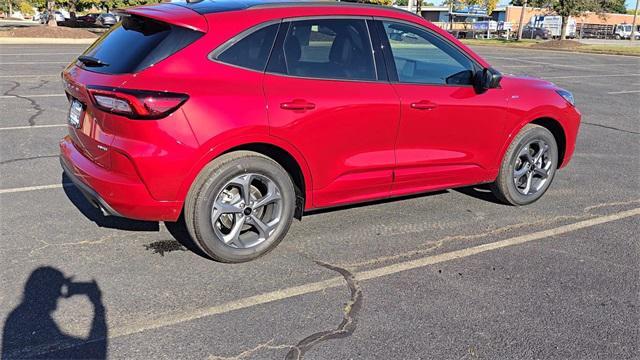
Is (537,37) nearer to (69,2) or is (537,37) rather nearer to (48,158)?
(69,2)

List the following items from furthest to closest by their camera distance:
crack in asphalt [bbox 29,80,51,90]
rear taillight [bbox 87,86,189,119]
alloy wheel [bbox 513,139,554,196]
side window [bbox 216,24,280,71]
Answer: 1. crack in asphalt [bbox 29,80,51,90]
2. alloy wheel [bbox 513,139,554,196]
3. side window [bbox 216,24,280,71]
4. rear taillight [bbox 87,86,189,119]

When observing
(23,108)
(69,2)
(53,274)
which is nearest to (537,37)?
(69,2)

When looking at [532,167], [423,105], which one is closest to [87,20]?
[532,167]

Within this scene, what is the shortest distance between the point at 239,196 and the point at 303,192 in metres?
0.51

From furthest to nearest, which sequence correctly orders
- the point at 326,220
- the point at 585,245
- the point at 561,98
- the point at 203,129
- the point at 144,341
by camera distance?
the point at 561,98
the point at 326,220
the point at 585,245
the point at 203,129
the point at 144,341

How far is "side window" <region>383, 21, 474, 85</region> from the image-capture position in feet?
14.6

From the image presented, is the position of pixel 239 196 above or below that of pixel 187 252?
above

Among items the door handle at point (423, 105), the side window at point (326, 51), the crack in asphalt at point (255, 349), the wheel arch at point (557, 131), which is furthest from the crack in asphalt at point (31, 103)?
the wheel arch at point (557, 131)

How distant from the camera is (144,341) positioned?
296 cm

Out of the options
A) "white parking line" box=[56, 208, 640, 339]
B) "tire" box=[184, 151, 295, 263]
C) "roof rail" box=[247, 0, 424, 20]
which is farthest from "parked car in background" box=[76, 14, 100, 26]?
"white parking line" box=[56, 208, 640, 339]

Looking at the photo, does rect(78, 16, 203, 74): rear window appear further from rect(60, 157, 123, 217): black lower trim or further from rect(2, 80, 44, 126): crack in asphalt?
rect(2, 80, 44, 126): crack in asphalt

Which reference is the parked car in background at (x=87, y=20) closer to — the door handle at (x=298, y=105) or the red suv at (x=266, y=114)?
the red suv at (x=266, y=114)

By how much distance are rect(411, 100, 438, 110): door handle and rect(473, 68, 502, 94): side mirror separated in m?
0.50

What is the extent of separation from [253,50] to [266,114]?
476 mm
